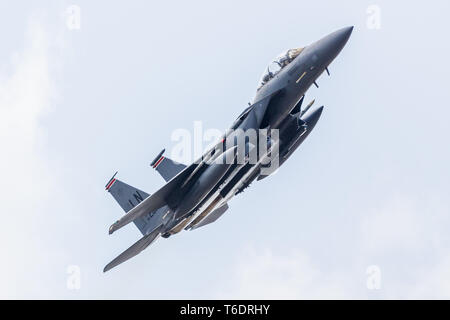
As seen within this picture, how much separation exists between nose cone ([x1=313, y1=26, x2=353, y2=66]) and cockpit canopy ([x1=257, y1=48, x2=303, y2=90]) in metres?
1.00

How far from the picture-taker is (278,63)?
909 inches

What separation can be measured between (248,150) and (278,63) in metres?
2.88

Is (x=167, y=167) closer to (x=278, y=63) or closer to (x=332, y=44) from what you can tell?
(x=278, y=63)

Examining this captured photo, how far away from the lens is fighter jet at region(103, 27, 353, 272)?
22172mm

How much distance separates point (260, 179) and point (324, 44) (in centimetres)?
532

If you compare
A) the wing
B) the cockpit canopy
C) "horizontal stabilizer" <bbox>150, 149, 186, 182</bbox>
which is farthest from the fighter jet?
"horizontal stabilizer" <bbox>150, 149, 186, 182</bbox>

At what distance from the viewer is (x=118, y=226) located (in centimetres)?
2250

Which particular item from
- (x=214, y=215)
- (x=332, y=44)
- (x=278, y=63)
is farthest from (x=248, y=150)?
(x=214, y=215)

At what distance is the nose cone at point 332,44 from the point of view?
2152 cm

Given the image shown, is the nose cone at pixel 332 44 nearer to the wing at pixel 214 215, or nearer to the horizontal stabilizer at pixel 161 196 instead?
the horizontal stabilizer at pixel 161 196

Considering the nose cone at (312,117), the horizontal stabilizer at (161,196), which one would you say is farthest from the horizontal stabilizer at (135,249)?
the nose cone at (312,117)

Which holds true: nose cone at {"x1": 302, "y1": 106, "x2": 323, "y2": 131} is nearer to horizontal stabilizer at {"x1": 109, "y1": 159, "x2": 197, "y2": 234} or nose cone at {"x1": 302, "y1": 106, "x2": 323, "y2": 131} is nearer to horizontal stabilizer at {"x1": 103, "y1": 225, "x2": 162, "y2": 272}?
horizontal stabilizer at {"x1": 109, "y1": 159, "x2": 197, "y2": 234}

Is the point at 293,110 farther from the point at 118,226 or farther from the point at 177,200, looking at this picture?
the point at 118,226

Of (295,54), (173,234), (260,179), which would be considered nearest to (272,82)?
(295,54)
